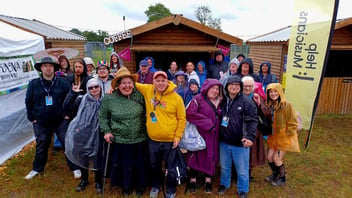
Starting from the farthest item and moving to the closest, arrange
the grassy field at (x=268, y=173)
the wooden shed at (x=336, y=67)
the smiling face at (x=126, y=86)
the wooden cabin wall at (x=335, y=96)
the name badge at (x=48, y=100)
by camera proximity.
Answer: the wooden cabin wall at (x=335, y=96)
the wooden shed at (x=336, y=67)
the name badge at (x=48, y=100)
the grassy field at (x=268, y=173)
the smiling face at (x=126, y=86)

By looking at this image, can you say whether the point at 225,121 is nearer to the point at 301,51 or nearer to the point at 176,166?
the point at 176,166

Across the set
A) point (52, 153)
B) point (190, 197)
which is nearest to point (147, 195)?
point (190, 197)

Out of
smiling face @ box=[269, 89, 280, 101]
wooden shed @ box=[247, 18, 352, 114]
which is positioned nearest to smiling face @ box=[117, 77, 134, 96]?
smiling face @ box=[269, 89, 280, 101]

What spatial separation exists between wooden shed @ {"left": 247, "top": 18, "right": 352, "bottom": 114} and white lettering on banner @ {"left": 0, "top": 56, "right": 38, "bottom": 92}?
282 inches

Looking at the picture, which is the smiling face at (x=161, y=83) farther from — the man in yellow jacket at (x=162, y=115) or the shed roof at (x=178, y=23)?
the shed roof at (x=178, y=23)

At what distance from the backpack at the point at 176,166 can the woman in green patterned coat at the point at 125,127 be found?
0.37 m

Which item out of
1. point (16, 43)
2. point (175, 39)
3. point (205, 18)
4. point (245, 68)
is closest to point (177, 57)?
point (175, 39)

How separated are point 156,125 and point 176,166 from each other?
2.16 feet

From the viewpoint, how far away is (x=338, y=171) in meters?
4.23

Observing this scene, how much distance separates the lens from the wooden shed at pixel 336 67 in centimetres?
722

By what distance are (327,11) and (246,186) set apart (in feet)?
9.83

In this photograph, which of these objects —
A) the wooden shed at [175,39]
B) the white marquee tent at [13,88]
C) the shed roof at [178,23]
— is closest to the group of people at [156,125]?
the white marquee tent at [13,88]

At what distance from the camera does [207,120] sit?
3.14m

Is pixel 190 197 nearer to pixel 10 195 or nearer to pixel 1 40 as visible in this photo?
pixel 10 195
